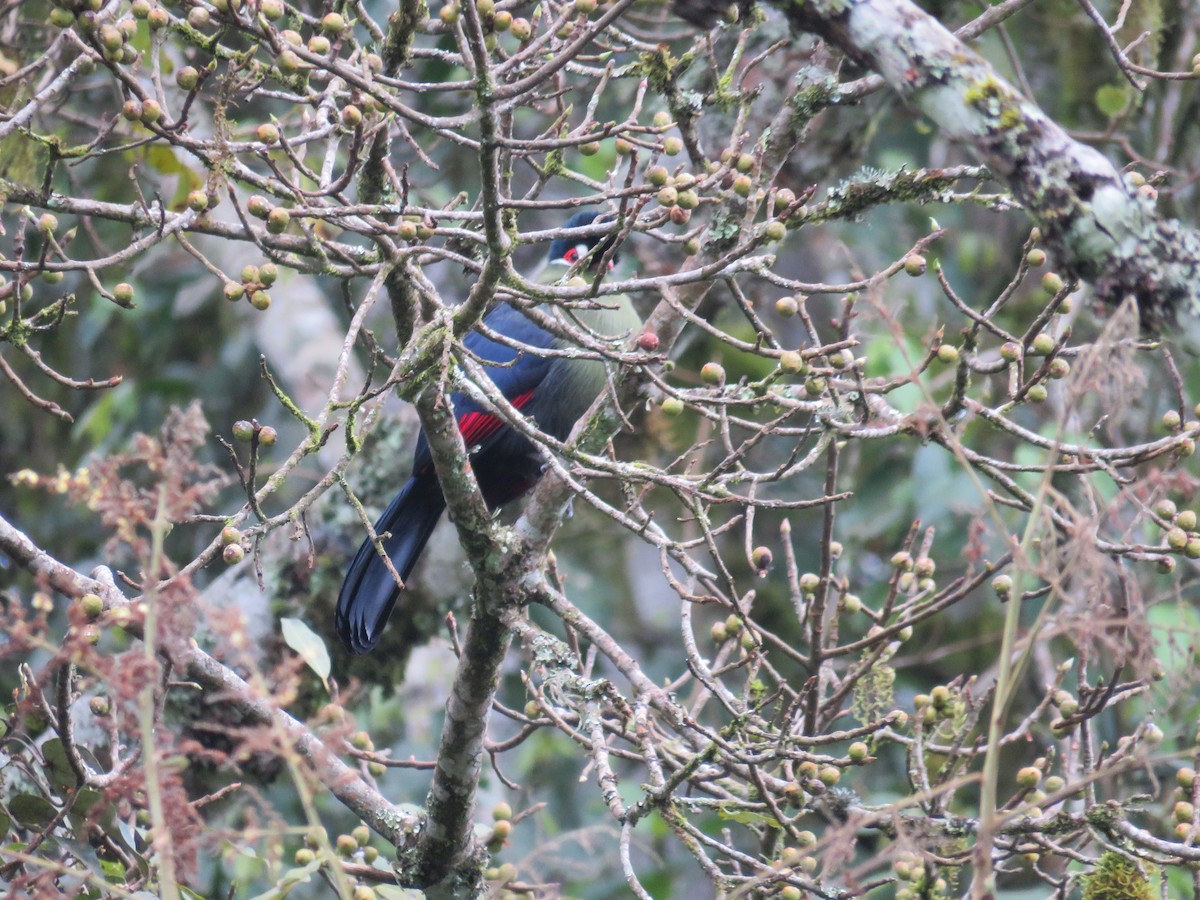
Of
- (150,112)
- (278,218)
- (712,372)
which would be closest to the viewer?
(278,218)

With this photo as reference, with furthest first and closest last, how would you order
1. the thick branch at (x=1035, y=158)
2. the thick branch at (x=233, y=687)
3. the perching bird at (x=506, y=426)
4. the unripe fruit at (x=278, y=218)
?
1. the perching bird at (x=506, y=426)
2. the thick branch at (x=233, y=687)
3. the unripe fruit at (x=278, y=218)
4. the thick branch at (x=1035, y=158)

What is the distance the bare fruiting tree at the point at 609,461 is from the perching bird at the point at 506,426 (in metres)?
0.30

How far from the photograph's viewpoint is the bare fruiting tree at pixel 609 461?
1.44 m

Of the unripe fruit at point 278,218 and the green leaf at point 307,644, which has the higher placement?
the unripe fruit at point 278,218

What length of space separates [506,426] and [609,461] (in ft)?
5.86

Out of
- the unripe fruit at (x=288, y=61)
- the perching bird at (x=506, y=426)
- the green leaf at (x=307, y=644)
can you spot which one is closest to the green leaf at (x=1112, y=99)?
the perching bird at (x=506, y=426)

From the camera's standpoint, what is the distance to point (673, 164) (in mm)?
4023

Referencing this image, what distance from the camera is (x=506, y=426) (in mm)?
3818

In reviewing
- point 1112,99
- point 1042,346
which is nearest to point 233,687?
point 1042,346

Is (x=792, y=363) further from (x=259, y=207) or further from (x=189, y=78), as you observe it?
(x=189, y=78)

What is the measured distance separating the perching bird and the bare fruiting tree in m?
0.30

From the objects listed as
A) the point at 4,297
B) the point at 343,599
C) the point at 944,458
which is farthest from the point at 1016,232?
the point at 4,297

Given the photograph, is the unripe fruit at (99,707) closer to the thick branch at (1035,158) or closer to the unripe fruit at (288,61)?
the unripe fruit at (288,61)

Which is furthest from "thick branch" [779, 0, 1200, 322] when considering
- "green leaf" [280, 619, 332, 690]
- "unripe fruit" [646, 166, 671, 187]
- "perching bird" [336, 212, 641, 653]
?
"perching bird" [336, 212, 641, 653]
